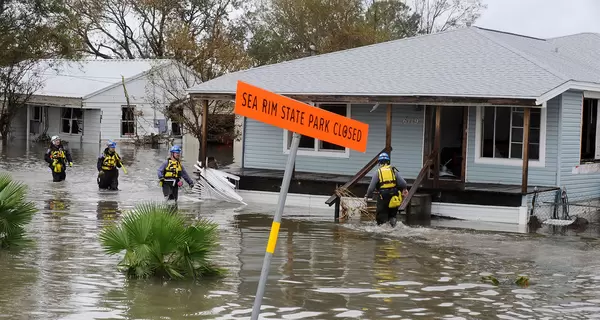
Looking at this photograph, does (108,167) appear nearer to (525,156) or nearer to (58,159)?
(58,159)

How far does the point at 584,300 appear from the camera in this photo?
40.6 ft

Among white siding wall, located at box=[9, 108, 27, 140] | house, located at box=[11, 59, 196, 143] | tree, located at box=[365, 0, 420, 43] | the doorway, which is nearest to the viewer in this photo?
the doorway

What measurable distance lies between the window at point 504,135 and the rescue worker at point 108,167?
9057 millimetres

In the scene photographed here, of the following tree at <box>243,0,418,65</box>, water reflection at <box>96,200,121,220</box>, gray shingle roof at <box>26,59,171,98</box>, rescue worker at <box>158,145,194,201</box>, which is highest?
tree at <box>243,0,418,65</box>

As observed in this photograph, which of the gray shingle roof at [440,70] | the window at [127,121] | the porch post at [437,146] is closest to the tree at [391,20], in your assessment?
the window at [127,121]

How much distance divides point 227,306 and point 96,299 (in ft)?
4.95

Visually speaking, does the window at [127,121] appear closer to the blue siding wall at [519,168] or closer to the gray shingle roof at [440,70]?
the gray shingle roof at [440,70]

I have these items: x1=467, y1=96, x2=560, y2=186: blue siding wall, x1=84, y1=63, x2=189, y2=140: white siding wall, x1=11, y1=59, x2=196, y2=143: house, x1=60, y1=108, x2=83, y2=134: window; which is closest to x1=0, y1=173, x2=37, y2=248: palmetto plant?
x1=467, y1=96, x2=560, y2=186: blue siding wall

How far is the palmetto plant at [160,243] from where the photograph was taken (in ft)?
40.3

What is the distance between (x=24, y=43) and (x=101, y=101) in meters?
6.14

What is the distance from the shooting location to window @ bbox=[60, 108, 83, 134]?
5266 centimetres

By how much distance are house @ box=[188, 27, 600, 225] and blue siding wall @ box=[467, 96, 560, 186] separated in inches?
0.9

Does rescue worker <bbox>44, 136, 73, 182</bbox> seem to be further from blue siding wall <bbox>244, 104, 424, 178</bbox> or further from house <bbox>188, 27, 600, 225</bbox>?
blue siding wall <bbox>244, 104, 424, 178</bbox>

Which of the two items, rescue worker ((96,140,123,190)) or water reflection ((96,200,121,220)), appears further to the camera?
rescue worker ((96,140,123,190))
